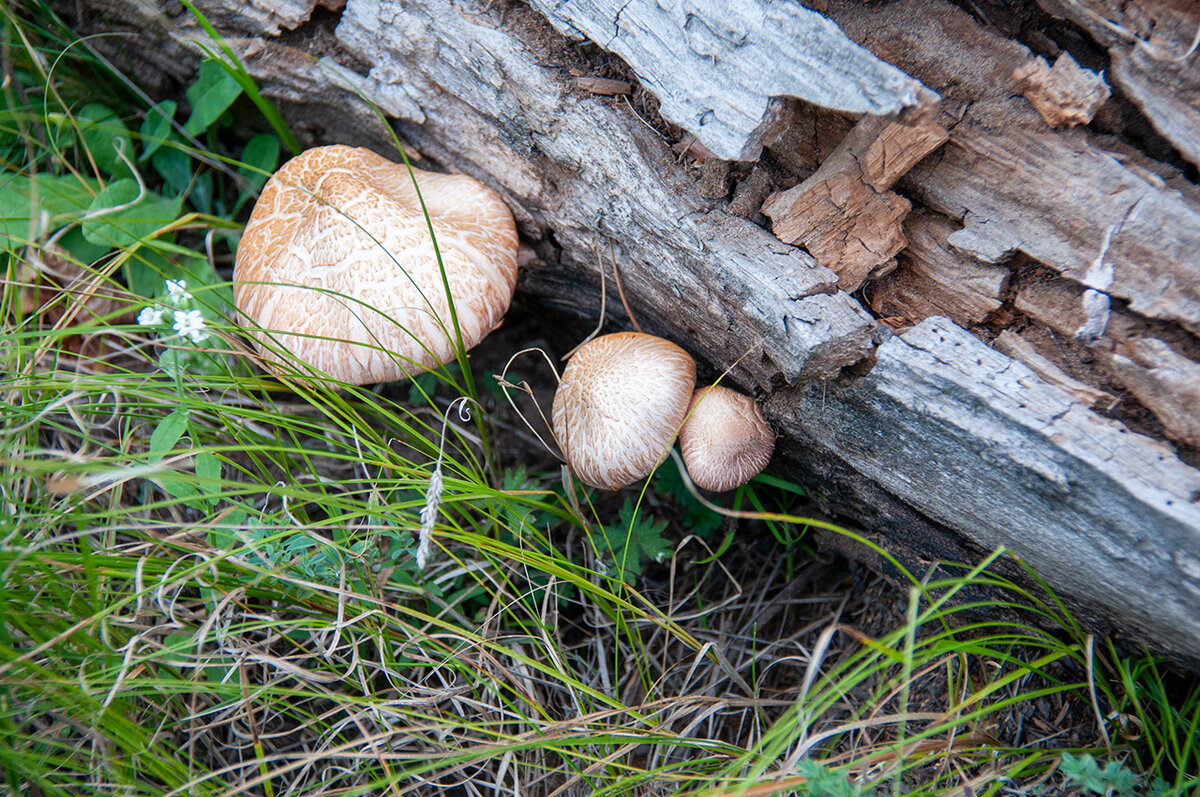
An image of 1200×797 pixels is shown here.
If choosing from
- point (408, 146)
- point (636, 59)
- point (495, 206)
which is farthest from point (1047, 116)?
point (408, 146)

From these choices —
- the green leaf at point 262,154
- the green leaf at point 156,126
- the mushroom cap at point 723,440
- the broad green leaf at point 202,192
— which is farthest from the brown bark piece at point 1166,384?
the green leaf at point 156,126

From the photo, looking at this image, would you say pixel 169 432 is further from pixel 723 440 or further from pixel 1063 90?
pixel 1063 90

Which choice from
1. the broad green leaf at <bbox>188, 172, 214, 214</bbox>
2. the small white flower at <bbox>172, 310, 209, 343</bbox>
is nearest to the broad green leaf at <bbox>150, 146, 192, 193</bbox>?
the broad green leaf at <bbox>188, 172, 214, 214</bbox>

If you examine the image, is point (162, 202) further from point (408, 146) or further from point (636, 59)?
point (636, 59)

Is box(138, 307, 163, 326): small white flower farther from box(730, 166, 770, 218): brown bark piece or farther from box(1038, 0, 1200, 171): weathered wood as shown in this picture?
box(1038, 0, 1200, 171): weathered wood

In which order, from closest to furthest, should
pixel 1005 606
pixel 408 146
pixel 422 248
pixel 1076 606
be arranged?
pixel 1076 606
pixel 1005 606
pixel 422 248
pixel 408 146
